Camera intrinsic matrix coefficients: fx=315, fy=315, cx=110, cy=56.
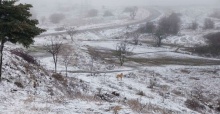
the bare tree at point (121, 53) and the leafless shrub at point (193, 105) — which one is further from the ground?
the bare tree at point (121, 53)

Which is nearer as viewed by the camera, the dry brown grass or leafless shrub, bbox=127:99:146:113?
leafless shrub, bbox=127:99:146:113

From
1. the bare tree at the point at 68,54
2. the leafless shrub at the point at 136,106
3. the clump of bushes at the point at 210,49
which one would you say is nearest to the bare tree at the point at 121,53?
the bare tree at the point at 68,54

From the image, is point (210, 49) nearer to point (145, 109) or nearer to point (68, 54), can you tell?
point (68, 54)

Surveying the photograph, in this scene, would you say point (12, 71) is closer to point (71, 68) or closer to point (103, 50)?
point (71, 68)

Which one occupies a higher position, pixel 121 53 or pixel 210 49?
pixel 210 49

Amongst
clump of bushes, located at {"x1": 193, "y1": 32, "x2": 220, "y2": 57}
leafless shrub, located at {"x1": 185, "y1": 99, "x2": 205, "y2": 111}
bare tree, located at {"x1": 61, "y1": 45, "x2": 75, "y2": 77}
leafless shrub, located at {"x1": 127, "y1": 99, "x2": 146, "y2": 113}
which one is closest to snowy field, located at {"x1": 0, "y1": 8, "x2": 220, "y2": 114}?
leafless shrub, located at {"x1": 127, "y1": 99, "x2": 146, "y2": 113}

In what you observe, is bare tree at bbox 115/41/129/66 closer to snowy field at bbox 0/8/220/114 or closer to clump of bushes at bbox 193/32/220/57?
snowy field at bbox 0/8/220/114

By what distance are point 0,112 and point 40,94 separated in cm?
655

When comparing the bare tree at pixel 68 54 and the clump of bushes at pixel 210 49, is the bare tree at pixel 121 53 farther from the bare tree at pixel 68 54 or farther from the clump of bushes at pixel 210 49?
the clump of bushes at pixel 210 49

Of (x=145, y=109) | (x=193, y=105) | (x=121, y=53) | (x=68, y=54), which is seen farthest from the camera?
(x=121, y=53)

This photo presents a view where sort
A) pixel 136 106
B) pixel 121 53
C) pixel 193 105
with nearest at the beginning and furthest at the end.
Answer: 1. pixel 136 106
2. pixel 193 105
3. pixel 121 53

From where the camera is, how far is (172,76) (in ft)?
206

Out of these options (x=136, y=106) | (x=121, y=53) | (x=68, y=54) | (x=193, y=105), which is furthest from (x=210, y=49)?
(x=136, y=106)

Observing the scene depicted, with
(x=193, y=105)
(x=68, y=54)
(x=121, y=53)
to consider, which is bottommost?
(x=193, y=105)
